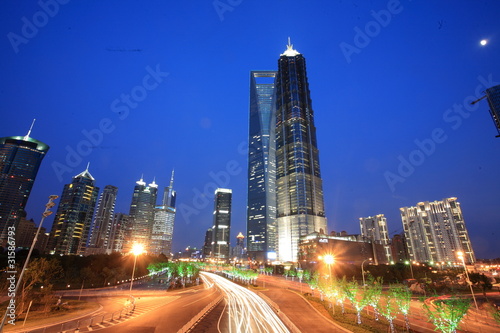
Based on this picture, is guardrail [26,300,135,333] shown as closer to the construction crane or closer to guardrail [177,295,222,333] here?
guardrail [177,295,222,333]

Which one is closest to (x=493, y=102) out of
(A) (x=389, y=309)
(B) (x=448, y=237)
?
(A) (x=389, y=309)

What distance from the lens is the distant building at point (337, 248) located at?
528 ft

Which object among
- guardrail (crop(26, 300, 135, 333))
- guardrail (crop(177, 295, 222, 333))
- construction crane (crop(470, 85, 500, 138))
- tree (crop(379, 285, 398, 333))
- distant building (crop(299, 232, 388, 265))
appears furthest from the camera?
distant building (crop(299, 232, 388, 265))

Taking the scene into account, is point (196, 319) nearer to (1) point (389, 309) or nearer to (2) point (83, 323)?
(2) point (83, 323)

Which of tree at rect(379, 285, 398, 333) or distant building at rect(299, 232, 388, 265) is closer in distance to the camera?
tree at rect(379, 285, 398, 333)

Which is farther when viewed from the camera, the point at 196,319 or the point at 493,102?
the point at 493,102

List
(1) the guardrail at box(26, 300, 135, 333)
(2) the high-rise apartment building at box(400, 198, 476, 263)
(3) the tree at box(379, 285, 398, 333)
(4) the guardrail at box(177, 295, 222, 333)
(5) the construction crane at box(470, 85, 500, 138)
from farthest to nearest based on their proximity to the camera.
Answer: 1. (2) the high-rise apartment building at box(400, 198, 476, 263)
2. (5) the construction crane at box(470, 85, 500, 138)
3. (3) the tree at box(379, 285, 398, 333)
4. (1) the guardrail at box(26, 300, 135, 333)
5. (4) the guardrail at box(177, 295, 222, 333)

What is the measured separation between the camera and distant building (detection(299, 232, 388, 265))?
528 ft

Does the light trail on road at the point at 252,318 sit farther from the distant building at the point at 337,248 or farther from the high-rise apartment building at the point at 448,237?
the high-rise apartment building at the point at 448,237

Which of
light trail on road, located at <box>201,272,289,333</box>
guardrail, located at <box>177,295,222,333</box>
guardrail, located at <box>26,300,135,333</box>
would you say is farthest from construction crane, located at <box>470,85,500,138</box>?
guardrail, located at <box>26,300,135,333</box>

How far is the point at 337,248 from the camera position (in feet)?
545

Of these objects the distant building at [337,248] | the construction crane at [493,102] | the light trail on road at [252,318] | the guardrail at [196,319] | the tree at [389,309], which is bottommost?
the light trail on road at [252,318]

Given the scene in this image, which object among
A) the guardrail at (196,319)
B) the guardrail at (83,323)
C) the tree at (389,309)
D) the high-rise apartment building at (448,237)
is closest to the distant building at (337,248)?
the high-rise apartment building at (448,237)

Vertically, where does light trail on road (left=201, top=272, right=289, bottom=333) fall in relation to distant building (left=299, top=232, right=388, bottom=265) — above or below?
below
